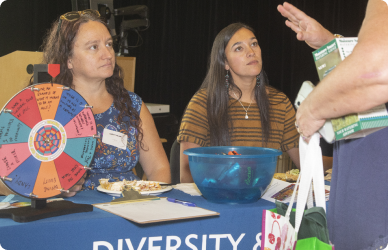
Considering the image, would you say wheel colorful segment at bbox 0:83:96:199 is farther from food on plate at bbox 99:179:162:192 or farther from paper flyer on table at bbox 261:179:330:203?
paper flyer on table at bbox 261:179:330:203

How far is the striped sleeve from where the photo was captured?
2.09 meters

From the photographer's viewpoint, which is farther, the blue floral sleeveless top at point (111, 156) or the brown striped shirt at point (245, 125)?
the brown striped shirt at point (245, 125)

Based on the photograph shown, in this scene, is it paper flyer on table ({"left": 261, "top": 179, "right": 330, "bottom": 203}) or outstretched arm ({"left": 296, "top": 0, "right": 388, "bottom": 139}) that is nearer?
outstretched arm ({"left": 296, "top": 0, "right": 388, "bottom": 139})

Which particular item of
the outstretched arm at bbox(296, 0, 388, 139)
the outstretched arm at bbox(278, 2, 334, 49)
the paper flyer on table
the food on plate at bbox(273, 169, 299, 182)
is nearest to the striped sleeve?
the food on plate at bbox(273, 169, 299, 182)

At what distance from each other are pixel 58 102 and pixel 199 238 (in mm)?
538

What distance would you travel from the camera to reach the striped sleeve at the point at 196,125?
209cm

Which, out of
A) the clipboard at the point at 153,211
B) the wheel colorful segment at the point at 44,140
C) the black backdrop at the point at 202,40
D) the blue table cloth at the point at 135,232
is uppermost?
the black backdrop at the point at 202,40

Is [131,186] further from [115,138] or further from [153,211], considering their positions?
[115,138]

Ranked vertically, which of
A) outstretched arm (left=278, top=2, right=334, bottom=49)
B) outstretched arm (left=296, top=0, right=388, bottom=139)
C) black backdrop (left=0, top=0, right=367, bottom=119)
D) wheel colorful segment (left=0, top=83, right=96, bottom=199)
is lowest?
wheel colorful segment (left=0, top=83, right=96, bottom=199)

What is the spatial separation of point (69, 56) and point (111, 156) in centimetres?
55

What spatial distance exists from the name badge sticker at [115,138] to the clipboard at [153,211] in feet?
2.22

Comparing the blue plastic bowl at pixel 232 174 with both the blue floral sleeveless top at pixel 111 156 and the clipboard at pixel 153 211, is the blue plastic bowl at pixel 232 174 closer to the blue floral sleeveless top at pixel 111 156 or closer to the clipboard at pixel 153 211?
the clipboard at pixel 153 211

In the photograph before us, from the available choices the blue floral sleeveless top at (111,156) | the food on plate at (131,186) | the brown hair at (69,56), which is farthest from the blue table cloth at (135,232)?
the brown hair at (69,56)

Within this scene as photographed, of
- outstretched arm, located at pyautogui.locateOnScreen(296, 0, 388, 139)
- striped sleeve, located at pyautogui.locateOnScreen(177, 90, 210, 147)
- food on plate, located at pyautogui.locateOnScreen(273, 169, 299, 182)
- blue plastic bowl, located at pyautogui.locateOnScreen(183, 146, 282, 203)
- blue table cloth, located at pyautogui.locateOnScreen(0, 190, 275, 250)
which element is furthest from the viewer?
striped sleeve, located at pyautogui.locateOnScreen(177, 90, 210, 147)
